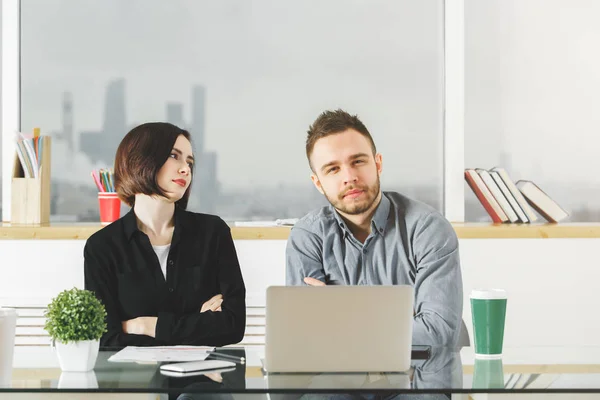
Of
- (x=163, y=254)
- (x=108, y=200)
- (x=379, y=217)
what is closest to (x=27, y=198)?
(x=108, y=200)

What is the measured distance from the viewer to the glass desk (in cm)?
151

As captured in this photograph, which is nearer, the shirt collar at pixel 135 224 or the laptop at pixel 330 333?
the laptop at pixel 330 333

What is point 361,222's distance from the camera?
8.59 feet

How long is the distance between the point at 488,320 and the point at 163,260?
1105mm

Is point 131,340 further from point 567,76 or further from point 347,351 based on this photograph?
point 567,76

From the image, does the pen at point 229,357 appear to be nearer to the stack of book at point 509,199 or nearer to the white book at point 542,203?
the stack of book at point 509,199

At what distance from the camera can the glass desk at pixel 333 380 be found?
4.95 feet

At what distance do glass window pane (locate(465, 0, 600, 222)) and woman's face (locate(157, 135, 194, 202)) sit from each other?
159cm

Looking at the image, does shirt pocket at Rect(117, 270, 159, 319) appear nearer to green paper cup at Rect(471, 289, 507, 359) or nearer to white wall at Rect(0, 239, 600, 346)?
white wall at Rect(0, 239, 600, 346)

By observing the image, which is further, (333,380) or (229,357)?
(229,357)

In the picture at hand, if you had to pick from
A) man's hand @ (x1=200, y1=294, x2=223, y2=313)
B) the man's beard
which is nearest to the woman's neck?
man's hand @ (x1=200, y1=294, x2=223, y2=313)

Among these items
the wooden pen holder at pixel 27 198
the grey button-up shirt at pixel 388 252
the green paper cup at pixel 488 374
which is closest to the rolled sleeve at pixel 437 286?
the grey button-up shirt at pixel 388 252

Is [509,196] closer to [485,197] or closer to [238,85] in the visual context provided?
[485,197]

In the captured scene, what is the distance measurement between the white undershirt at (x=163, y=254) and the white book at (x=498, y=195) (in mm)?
1607
